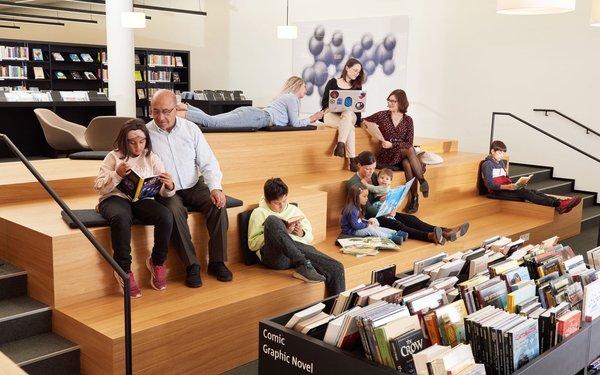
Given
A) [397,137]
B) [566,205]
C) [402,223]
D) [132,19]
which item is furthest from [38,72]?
[566,205]

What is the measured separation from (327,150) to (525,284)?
158 inches

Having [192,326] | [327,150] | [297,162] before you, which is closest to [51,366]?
[192,326]

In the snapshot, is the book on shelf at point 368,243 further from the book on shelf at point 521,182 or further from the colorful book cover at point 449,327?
the book on shelf at point 521,182

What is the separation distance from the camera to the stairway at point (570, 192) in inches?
285

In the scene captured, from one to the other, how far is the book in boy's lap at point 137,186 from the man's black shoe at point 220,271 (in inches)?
27.5

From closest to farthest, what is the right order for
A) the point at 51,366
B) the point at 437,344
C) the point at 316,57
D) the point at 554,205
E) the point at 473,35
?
the point at 437,344
the point at 51,366
the point at 554,205
the point at 473,35
the point at 316,57

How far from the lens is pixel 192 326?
359cm

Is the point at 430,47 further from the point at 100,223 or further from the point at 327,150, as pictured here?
the point at 100,223

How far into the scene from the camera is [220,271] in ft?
14.0

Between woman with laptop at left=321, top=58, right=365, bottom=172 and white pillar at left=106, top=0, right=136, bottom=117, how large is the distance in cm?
418

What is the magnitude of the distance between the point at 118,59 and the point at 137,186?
22.8 ft

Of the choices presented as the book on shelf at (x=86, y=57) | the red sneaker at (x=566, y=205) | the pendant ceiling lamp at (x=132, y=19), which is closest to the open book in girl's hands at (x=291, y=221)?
the red sneaker at (x=566, y=205)

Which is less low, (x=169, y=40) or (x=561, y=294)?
(x=169, y=40)

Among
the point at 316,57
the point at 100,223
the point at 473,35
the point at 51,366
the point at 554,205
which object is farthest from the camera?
the point at 316,57
